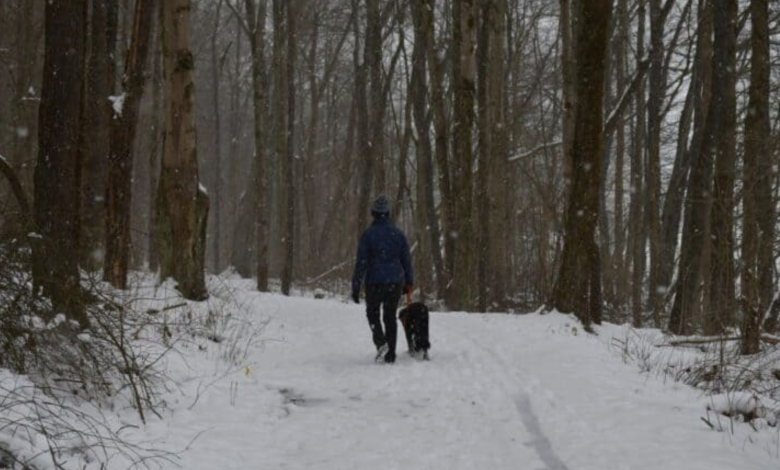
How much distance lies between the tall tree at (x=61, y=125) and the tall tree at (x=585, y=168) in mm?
7756

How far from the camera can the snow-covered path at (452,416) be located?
4586 millimetres

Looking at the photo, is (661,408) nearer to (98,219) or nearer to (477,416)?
(477,416)

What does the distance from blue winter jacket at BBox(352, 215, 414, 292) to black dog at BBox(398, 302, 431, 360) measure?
1.26 ft

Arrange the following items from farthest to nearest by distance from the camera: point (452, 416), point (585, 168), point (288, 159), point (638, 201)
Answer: point (638, 201), point (288, 159), point (585, 168), point (452, 416)

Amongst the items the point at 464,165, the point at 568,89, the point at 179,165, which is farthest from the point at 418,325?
the point at 568,89

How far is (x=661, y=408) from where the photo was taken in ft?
18.3

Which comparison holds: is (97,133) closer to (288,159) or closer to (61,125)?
(61,125)

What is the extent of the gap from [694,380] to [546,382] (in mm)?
1503

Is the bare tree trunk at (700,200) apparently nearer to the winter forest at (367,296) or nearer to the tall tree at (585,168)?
the winter forest at (367,296)

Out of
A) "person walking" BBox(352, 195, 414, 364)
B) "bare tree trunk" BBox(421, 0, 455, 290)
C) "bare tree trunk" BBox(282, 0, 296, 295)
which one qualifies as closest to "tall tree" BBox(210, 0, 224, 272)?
"bare tree trunk" BBox(282, 0, 296, 295)

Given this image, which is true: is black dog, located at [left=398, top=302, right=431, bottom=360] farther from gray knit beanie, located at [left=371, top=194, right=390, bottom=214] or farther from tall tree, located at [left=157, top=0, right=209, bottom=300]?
tall tree, located at [left=157, top=0, right=209, bottom=300]

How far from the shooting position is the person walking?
826 centimetres

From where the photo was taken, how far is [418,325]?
27.5 feet

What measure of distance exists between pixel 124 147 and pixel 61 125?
552 centimetres
